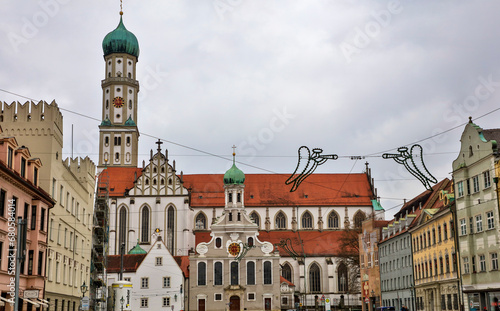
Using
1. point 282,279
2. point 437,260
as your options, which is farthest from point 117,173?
point 437,260

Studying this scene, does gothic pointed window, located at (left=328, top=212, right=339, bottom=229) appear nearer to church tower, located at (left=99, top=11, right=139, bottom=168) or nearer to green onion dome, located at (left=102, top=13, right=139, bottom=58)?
church tower, located at (left=99, top=11, right=139, bottom=168)

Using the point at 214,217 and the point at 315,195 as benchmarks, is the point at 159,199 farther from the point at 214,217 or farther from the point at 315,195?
the point at 315,195

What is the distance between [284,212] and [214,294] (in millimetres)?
21650

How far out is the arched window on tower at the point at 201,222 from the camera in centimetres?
9669

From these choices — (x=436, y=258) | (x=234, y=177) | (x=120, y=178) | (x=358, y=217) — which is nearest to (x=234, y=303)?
(x=234, y=177)

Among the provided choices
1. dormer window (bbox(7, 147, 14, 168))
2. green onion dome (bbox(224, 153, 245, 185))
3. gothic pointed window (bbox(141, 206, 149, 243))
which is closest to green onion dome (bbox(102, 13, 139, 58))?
gothic pointed window (bbox(141, 206, 149, 243))

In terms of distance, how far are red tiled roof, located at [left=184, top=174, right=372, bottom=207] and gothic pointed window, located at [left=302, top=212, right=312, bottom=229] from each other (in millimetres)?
1649

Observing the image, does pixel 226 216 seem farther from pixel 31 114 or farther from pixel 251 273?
pixel 31 114

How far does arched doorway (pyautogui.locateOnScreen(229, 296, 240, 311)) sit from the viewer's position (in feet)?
265

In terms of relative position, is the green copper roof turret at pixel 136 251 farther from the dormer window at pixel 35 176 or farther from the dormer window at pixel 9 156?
the dormer window at pixel 9 156

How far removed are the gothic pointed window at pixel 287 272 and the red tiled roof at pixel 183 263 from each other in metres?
14.0

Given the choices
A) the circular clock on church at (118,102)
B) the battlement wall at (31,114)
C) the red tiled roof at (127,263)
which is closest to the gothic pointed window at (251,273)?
the red tiled roof at (127,263)

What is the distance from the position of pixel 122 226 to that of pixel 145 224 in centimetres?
314

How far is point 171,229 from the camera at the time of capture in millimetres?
90250
